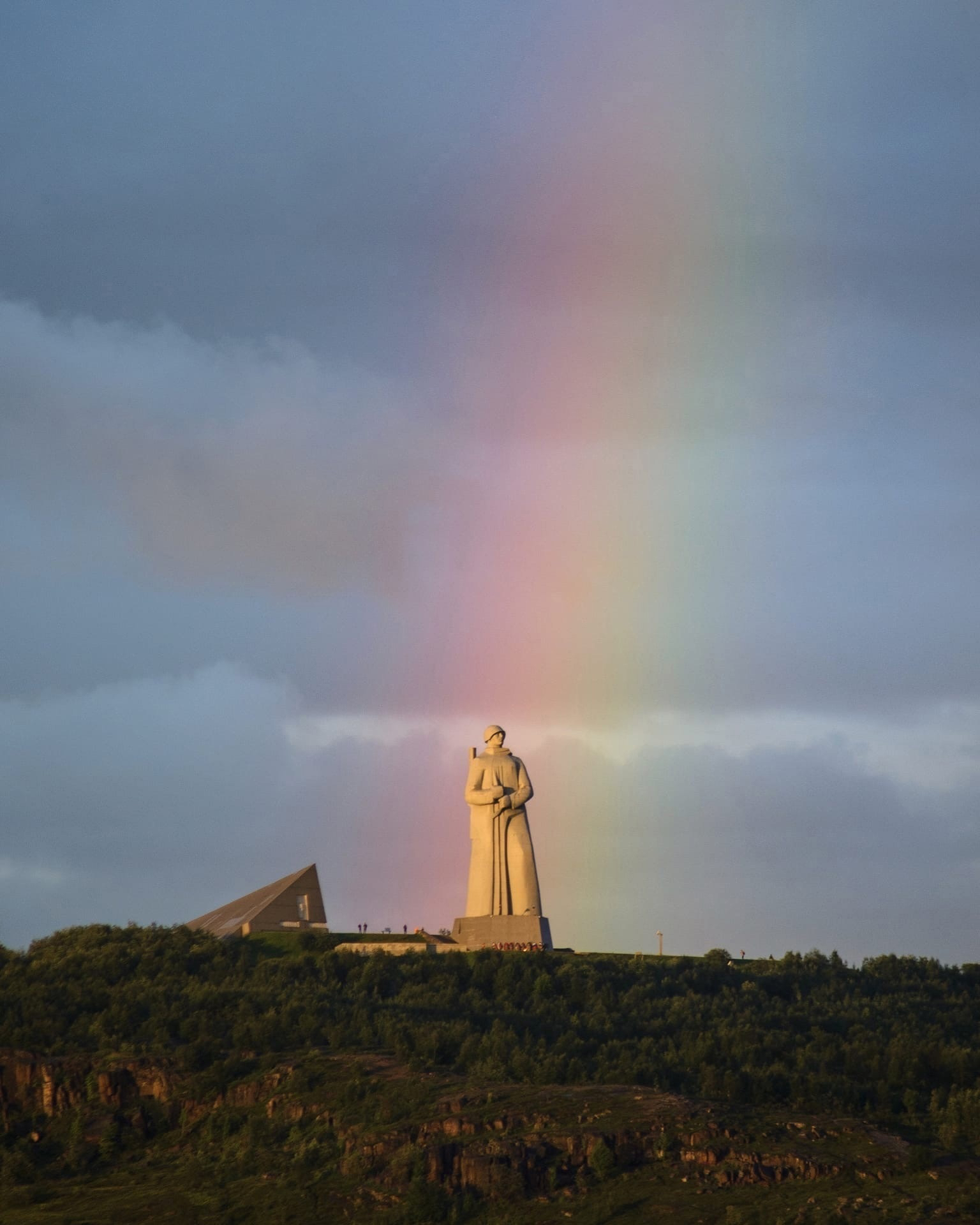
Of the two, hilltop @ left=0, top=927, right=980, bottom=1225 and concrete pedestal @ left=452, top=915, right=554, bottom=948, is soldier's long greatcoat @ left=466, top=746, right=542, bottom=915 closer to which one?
concrete pedestal @ left=452, top=915, right=554, bottom=948

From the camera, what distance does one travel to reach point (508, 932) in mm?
42750

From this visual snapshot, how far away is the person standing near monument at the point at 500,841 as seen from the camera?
43.9 metres

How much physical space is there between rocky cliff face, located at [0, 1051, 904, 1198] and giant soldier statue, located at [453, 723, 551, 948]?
1215 centimetres

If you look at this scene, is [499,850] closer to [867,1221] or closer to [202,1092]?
[202,1092]

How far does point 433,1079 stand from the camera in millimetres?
30234

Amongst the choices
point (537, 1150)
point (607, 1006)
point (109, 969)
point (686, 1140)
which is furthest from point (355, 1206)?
point (109, 969)

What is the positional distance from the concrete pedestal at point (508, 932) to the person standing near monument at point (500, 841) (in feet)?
2.13

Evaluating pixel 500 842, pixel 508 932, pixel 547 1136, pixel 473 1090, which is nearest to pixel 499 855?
pixel 500 842

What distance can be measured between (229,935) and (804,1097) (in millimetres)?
18458

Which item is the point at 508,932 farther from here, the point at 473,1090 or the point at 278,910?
the point at 473,1090

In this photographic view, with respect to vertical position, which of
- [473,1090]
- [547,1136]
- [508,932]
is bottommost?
[547,1136]

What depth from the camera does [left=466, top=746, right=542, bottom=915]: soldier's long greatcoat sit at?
1730 inches

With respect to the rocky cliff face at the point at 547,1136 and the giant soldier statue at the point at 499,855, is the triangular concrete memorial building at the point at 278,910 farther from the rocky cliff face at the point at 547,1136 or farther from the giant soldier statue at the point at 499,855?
the rocky cliff face at the point at 547,1136

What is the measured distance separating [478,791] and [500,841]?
152cm
